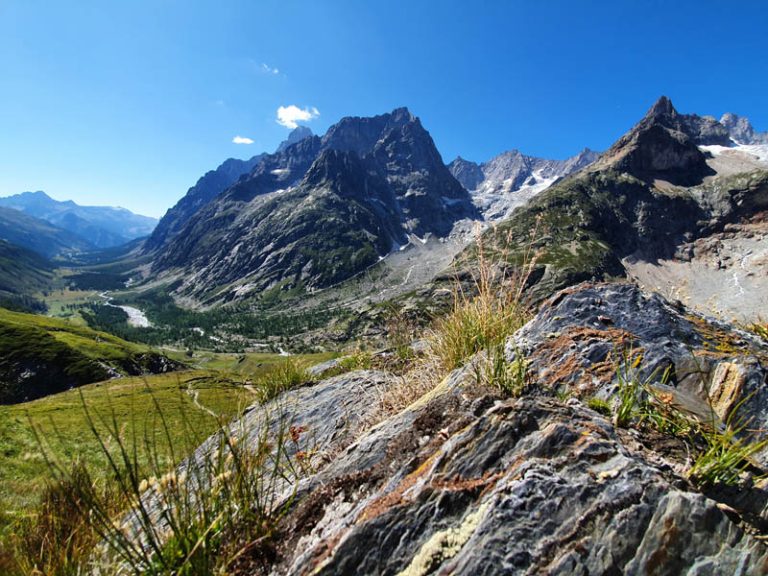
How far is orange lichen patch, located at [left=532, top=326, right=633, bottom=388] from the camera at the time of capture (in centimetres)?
514

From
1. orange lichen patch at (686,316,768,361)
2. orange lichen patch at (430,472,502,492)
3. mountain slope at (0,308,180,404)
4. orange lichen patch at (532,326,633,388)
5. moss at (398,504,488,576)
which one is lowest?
mountain slope at (0,308,180,404)

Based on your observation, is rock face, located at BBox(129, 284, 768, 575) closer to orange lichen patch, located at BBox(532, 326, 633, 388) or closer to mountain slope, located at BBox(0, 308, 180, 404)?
orange lichen patch, located at BBox(532, 326, 633, 388)

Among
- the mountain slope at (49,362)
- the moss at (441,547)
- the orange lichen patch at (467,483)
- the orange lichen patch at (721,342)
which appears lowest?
the mountain slope at (49,362)

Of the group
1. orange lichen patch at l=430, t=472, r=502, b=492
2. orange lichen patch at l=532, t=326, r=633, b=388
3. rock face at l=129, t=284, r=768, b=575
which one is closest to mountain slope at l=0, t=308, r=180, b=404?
rock face at l=129, t=284, r=768, b=575

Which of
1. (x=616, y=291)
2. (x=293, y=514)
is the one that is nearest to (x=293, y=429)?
(x=293, y=514)

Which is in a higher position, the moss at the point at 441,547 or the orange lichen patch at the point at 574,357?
the orange lichen patch at the point at 574,357

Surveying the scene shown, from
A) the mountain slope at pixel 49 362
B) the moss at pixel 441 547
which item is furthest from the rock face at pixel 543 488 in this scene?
the mountain slope at pixel 49 362

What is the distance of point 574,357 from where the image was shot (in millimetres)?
5477

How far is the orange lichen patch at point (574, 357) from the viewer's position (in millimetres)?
5137

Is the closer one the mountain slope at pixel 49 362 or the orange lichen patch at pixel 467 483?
the orange lichen patch at pixel 467 483

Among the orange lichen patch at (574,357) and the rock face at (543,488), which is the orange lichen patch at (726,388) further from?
the orange lichen patch at (574,357)

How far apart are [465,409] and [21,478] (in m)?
21.5

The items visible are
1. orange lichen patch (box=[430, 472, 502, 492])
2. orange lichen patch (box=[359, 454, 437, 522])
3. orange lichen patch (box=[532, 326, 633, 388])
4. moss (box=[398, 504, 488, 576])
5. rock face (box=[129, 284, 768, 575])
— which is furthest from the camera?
orange lichen patch (box=[532, 326, 633, 388])

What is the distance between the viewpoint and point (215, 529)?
373 centimetres
